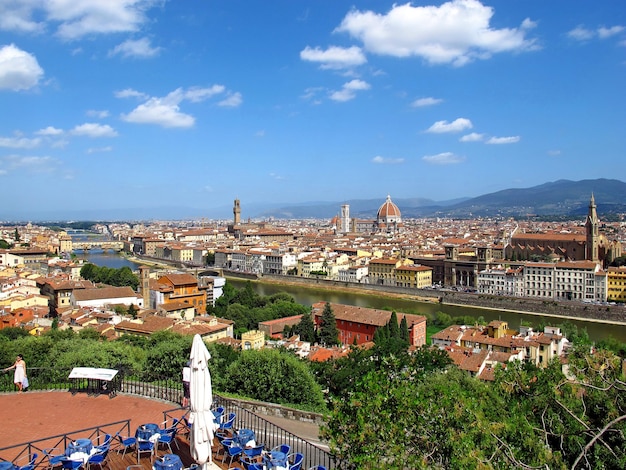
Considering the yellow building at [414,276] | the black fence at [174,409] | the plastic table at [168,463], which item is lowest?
the yellow building at [414,276]

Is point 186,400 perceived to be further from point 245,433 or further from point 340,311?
point 340,311

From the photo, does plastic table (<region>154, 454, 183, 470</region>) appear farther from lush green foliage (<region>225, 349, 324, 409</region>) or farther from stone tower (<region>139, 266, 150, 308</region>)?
stone tower (<region>139, 266, 150, 308</region>)

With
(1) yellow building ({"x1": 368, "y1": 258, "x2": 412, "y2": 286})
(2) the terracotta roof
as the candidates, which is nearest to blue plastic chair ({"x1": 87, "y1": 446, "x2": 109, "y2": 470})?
(2) the terracotta roof

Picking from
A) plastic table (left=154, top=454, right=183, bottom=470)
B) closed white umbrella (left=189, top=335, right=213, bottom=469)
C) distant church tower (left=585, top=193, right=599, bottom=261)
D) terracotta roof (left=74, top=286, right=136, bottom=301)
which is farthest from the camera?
distant church tower (left=585, top=193, right=599, bottom=261)

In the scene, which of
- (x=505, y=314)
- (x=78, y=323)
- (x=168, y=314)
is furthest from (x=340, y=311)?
(x=505, y=314)

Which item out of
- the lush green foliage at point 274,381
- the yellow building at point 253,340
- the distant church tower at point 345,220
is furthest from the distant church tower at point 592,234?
the distant church tower at point 345,220

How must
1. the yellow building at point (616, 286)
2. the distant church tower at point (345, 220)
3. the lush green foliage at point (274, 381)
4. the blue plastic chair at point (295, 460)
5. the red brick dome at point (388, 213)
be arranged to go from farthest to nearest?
the distant church tower at point (345, 220)
the red brick dome at point (388, 213)
the yellow building at point (616, 286)
the lush green foliage at point (274, 381)
the blue plastic chair at point (295, 460)

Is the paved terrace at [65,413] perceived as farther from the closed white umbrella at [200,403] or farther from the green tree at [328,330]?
the green tree at [328,330]
